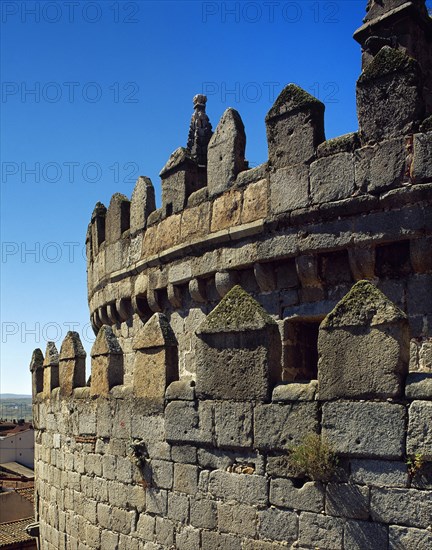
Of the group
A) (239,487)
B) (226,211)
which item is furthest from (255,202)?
(239,487)

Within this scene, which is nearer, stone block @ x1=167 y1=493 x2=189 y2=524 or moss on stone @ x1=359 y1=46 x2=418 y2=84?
stone block @ x1=167 y1=493 x2=189 y2=524

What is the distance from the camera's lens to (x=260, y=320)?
5.22 meters

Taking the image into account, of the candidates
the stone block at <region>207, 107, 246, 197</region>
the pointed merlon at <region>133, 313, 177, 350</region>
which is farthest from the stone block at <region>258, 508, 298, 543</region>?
the stone block at <region>207, 107, 246, 197</region>

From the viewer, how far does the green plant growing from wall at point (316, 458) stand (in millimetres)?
4676

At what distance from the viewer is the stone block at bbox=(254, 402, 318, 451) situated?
487 cm

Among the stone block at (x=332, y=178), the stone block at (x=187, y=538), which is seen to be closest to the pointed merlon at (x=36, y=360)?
the stone block at (x=187, y=538)

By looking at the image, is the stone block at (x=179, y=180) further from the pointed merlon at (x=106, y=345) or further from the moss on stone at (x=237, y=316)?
the moss on stone at (x=237, y=316)

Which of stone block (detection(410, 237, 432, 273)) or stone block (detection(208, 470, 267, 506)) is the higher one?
stone block (detection(410, 237, 432, 273))

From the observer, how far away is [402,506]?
4340 millimetres

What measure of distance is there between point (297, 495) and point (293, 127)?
369 centimetres

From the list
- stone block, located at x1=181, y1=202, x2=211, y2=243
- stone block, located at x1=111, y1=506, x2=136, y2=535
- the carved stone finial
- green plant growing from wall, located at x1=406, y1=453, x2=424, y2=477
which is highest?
the carved stone finial

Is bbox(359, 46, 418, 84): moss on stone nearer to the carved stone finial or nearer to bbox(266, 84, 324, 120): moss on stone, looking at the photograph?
bbox(266, 84, 324, 120): moss on stone

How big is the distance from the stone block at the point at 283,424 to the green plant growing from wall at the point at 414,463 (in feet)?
2.35

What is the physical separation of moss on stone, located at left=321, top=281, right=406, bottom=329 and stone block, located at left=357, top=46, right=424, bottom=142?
7.16ft
